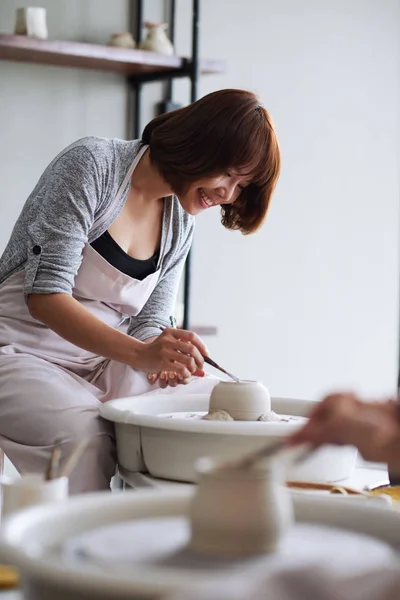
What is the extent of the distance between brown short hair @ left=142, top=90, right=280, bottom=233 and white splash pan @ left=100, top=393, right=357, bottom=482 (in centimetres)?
47

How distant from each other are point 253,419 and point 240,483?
0.83m

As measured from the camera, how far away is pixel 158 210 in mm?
1997

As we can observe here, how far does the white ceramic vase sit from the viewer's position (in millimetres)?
721

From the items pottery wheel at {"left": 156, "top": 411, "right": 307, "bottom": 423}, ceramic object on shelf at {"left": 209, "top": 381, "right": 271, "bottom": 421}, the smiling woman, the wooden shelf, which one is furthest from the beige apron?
the wooden shelf

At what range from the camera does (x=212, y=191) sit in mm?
1896

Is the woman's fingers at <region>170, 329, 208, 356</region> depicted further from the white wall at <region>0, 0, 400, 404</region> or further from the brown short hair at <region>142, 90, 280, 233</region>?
the white wall at <region>0, 0, 400, 404</region>

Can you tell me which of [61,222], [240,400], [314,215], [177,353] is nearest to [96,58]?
[314,215]

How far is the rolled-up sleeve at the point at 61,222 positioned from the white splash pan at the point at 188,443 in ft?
0.87

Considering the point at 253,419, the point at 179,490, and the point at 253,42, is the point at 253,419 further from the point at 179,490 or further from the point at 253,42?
the point at 253,42

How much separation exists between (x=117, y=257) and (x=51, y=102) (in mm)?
1409

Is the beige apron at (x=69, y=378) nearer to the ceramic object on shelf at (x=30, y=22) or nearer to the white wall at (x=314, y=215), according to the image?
the ceramic object on shelf at (x=30, y=22)

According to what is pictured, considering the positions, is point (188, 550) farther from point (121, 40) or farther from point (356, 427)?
point (121, 40)

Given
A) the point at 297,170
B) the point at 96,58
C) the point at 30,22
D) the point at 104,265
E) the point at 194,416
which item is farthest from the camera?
the point at 297,170

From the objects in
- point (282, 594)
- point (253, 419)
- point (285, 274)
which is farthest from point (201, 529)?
point (285, 274)
